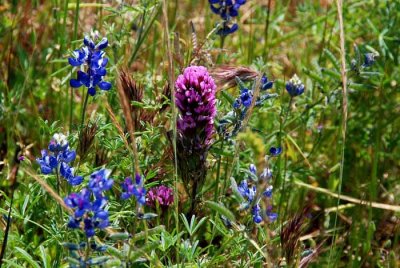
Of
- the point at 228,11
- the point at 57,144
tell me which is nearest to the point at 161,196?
the point at 57,144

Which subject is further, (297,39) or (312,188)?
(297,39)

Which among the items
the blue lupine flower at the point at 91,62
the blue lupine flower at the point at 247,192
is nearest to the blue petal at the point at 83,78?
the blue lupine flower at the point at 91,62

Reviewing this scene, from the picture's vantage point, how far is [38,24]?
3936mm

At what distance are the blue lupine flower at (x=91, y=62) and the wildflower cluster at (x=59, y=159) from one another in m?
0.28

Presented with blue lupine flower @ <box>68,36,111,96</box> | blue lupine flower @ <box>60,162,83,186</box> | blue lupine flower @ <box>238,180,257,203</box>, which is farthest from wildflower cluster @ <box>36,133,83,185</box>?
blue lupine flower @ <box>238,180,257,203</box>

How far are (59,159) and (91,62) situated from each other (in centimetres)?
37

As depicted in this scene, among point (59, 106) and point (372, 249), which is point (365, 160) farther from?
point (59, 106)

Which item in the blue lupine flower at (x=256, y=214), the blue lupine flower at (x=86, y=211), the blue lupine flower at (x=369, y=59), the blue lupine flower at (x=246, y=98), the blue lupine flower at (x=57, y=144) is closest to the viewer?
the blue lupine flower at (x=86, y=211)

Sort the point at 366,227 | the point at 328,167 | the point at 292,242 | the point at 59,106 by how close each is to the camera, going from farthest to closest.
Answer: the point at 328,167, the point at 59,106, the point at 366,227, the point at 292,242

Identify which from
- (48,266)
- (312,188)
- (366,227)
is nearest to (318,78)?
(312,188)

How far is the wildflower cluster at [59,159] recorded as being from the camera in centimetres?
186

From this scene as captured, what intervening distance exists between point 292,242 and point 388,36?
70.2 inches

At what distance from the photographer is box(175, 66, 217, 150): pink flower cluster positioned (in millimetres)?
2096

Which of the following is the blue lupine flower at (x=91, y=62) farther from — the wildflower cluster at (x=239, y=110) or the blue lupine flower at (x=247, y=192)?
the blue lupine flower at (x=247, y=192)
